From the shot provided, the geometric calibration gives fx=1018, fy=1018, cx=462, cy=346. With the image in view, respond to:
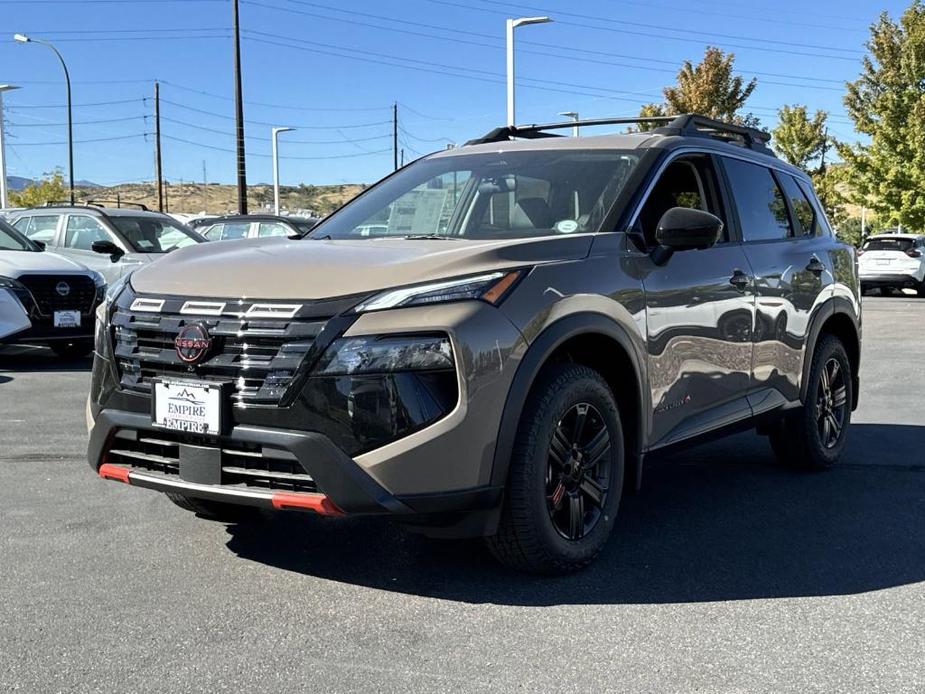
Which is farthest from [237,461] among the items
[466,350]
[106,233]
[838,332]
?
[106,233]

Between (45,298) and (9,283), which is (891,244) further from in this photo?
(9,283)

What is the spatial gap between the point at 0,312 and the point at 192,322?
712cm

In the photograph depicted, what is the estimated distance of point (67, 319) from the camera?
1036 centimetres

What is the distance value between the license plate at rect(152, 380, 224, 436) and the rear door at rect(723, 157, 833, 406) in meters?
2.80

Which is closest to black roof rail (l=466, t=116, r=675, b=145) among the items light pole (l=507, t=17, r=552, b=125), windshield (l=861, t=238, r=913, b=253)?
light pole (l=507, t=17, r=552, b=125)

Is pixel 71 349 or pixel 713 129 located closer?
pixel 713 129

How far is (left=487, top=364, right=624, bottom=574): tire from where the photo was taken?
3.64 m

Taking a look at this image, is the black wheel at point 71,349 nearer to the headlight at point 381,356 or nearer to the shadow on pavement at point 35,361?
the shadow on pavement at point 35,361

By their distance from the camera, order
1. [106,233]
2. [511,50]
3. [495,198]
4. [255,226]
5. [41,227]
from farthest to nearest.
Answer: [511,50] < [255,226] < [41,227] < [106,233] < [495,198]

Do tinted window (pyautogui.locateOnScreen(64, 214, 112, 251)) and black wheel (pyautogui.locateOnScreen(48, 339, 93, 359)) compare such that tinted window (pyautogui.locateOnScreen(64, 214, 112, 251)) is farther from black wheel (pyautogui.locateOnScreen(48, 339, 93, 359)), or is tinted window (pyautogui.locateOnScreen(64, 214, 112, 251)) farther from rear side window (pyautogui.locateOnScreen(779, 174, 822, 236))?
rear side window (pyautogui.locateOnScreen(779, 174, 822, 236))

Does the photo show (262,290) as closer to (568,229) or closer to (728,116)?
(568,229)

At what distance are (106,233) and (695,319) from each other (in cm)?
977

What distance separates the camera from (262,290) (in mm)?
3551

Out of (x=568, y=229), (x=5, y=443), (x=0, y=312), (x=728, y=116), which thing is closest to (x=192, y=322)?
(x=568, y=229)
